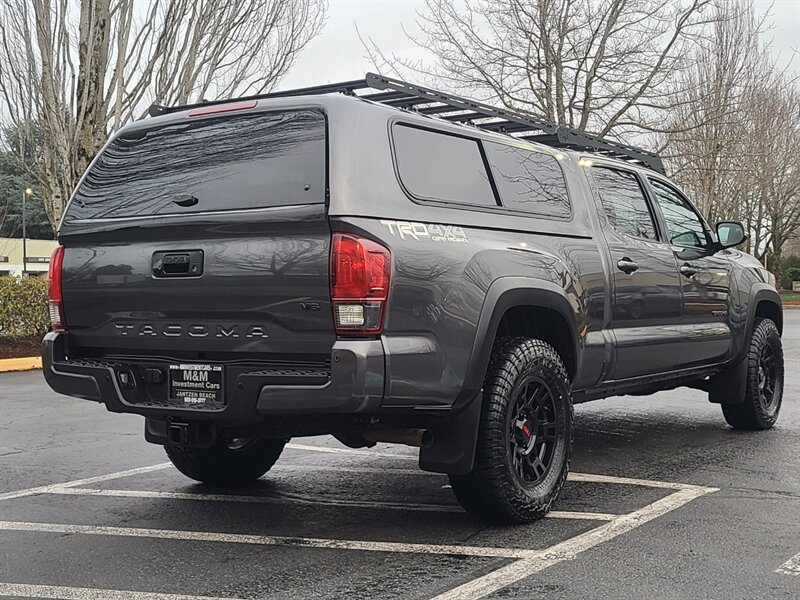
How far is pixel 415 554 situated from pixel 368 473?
1.81m

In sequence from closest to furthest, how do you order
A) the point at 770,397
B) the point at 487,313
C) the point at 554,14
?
the point at 487,313 < the point at 770,397 < the point at 554,14

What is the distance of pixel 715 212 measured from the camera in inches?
1358

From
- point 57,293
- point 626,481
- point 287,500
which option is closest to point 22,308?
point 57,293

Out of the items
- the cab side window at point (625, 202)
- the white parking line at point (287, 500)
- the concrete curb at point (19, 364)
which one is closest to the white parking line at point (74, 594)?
the white parking line at point (287, 500)

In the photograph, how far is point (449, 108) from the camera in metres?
5.10

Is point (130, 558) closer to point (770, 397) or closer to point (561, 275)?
point (561, 275)

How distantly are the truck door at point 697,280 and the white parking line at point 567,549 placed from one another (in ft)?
4.53

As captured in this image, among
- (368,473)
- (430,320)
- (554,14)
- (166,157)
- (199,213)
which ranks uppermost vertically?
(554,14)

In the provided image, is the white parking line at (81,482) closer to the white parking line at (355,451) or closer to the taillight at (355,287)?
the white parking line at (355,451)

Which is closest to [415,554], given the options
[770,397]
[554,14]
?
[770,397]

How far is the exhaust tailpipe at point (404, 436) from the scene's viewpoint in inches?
167

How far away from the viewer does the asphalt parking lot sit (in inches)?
145

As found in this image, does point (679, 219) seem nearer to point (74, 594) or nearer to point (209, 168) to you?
point (209, 168)

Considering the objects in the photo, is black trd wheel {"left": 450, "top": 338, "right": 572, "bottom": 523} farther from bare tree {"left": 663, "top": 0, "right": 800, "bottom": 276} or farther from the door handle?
bare tree {"left": 663, "top": 0, "right": 800, "bottom": 276}
